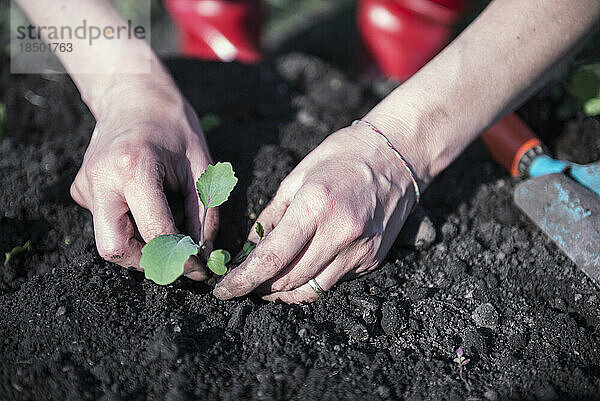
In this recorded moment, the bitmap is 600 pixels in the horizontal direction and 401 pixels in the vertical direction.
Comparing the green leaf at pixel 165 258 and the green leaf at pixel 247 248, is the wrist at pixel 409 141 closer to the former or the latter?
the green leaf at pixel 247 248

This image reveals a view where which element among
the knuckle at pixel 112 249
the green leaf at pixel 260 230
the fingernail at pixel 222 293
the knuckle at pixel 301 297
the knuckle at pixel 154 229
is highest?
the knuckle at pixel 154 229

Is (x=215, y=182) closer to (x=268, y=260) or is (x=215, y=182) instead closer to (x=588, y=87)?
(x=268, y=260)

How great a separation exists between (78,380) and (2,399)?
0.18 meters

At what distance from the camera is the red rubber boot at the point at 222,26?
2990 millimetres

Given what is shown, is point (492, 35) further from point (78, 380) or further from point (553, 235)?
point (78, 380)

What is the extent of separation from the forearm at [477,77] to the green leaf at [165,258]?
685mm

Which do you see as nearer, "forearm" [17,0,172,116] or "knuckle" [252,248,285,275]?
"knuckle" [252,248,285,275]

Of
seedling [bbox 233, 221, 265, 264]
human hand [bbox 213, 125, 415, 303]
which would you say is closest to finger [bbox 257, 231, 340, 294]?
Result: human hand [bbox 213, 125, 415, 303]

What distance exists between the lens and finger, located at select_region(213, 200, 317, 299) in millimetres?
1433

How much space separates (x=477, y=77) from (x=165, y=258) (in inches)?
40.7

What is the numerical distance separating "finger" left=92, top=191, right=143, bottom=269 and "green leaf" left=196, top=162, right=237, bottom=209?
227 millimetres

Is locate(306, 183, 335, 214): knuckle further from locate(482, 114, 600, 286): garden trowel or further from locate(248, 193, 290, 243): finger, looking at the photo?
locate(482, 114, 600, 286): garden trowel

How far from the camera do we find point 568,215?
1794 mm

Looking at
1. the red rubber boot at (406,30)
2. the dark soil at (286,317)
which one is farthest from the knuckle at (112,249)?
the red rubber boot at (406,30)
